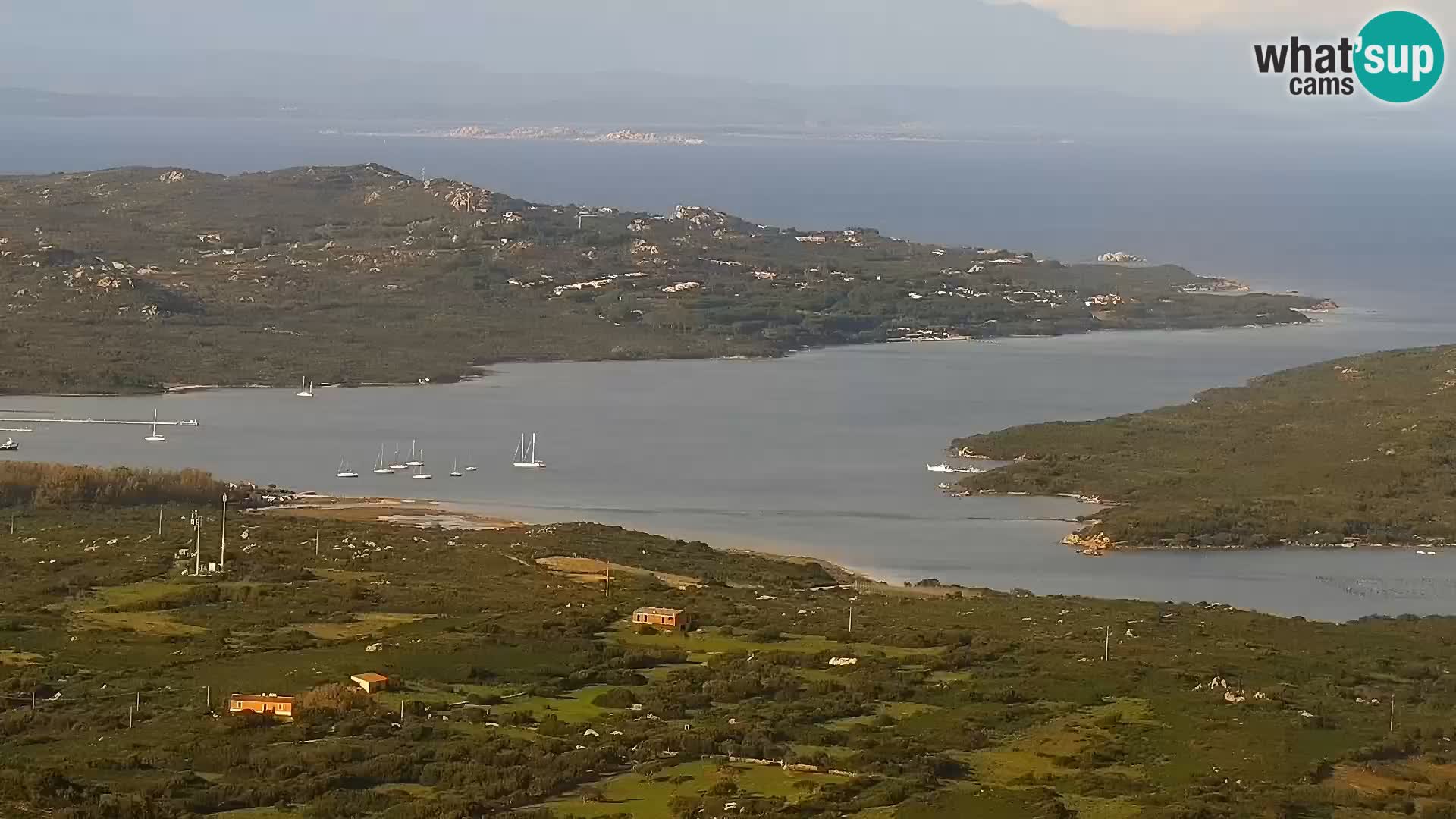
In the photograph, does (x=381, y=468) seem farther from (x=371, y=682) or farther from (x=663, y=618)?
(x=371, y=682)

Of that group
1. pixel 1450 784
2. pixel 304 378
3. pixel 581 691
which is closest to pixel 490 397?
pixel 304 378

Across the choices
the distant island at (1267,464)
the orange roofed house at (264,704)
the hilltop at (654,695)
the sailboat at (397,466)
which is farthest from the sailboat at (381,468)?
the orange roofed house at (264,704)

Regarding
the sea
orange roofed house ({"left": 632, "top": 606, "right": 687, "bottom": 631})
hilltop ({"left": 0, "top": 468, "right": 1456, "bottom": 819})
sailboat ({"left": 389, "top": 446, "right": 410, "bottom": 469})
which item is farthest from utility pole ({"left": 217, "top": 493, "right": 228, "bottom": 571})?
sailboat ({"left": 389, "top": 446, "right": 410, "bottom": 469})

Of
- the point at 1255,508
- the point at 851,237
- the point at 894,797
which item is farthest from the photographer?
the point at 851,237

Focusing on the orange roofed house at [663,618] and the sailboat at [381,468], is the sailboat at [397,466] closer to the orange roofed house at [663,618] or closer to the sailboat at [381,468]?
the sailboat at [381,468]

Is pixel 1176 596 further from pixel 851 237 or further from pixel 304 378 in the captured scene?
pixel 851 237

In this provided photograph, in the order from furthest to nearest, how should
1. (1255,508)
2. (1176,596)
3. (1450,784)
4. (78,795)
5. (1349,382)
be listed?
(1349,382), (1255,508), (1176,596), (1450,784), (78,795)
